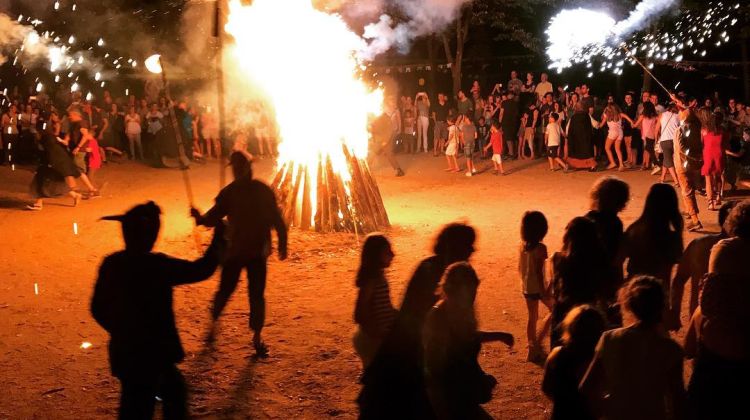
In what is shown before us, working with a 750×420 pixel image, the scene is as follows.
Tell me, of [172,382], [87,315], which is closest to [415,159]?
[87,315]

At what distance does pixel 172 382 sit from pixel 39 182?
10.7 metres

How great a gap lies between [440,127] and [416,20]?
10.1 ft

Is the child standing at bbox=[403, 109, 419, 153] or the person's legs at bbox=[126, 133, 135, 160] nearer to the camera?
the person's legs at bbox=[126, 133, 135, 160]

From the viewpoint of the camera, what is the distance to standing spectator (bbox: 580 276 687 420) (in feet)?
11.0

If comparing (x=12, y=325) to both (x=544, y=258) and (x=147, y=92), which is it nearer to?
(x=544, y=258)

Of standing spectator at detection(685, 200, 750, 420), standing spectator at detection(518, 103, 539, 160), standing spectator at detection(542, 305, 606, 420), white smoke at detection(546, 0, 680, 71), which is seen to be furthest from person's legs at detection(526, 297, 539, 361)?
standing spectator at detection(518, 103, 539, 160)

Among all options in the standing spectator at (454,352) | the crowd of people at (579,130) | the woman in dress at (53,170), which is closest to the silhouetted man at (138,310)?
the standing spectator at (454,352)

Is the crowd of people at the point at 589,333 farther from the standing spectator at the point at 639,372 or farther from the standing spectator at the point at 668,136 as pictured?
the standing spectator at the point at 668,136

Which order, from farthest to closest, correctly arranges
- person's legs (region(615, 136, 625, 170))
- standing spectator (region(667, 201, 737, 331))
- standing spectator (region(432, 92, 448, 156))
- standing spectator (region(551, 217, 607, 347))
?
standing spectator (region(432, 92, 448, 156)) → person's legs (region(615, 136, 625, 170)) → standing spectator (region(667, 201, 737, 331)) → standing spectator (region(551, 217, 607, 347))

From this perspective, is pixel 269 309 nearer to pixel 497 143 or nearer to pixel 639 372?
pixel 639 372

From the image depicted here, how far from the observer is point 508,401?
5168 mm

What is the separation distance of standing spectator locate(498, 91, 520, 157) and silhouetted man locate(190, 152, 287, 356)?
13.5m

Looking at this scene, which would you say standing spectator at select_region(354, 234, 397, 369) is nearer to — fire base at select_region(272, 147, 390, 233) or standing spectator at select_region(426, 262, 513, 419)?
standing spectator at select_region(426, 262, 513, 419)

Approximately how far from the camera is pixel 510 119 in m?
19.0
